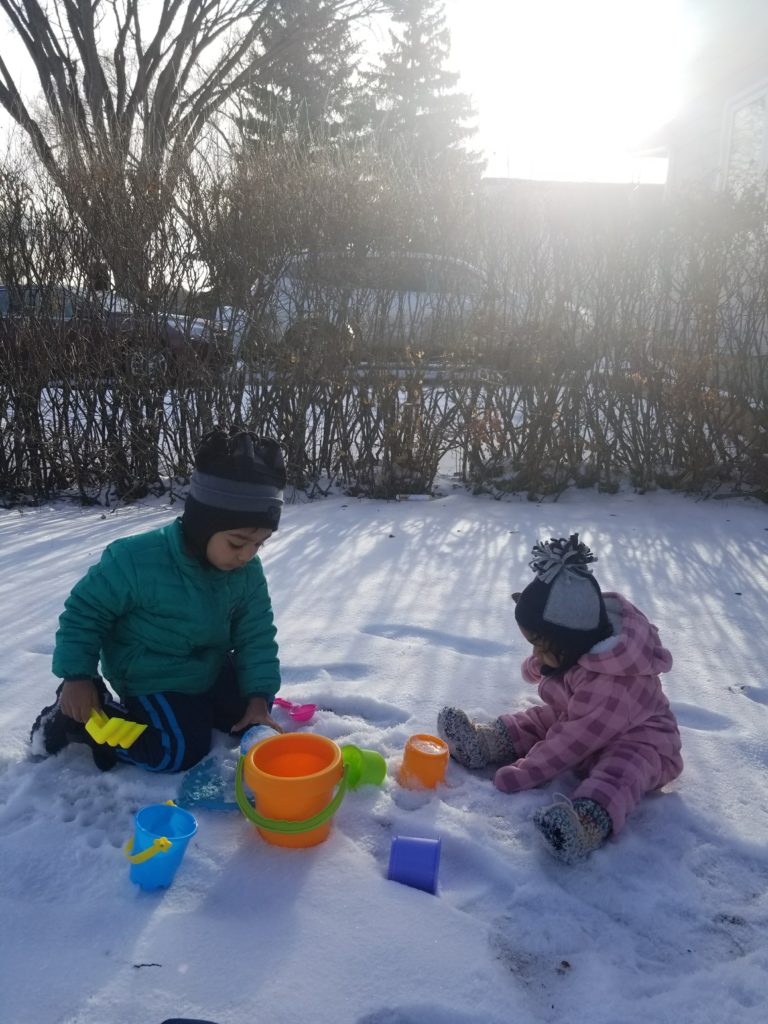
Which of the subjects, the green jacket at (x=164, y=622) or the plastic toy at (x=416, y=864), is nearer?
the plastic toy at (x=416, y=864)

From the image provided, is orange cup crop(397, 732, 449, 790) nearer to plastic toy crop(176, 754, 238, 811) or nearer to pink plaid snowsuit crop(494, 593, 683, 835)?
pink plaid snowsuit crop(494, 593, 683, 835)

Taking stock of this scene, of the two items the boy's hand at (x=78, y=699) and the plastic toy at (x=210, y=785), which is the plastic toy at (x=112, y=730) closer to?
the boy's hand at (x=78, y=699)

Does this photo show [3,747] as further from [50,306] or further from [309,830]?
[50,306]

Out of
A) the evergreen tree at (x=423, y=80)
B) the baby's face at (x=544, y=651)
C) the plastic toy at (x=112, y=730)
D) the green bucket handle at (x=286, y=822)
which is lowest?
the green bucket handle at (x=286, y=822)

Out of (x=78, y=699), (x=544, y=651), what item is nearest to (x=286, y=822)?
(x=78, y=699)

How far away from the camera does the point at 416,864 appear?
179cm

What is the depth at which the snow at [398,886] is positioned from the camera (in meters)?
1.49

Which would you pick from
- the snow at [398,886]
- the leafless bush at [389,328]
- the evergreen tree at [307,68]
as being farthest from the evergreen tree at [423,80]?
the snow at [398,886]

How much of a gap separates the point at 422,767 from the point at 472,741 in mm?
202

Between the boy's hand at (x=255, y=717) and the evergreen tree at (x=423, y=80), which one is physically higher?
the evergreen tree at (x=423, y=80)

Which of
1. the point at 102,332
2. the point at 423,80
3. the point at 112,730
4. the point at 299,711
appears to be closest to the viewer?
the point at 112,730

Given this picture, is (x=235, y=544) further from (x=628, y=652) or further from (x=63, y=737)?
(x=628, y=652)

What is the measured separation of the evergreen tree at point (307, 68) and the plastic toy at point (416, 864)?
14.6m

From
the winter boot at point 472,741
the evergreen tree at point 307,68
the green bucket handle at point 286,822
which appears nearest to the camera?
the green bucket handle at point 286,822
